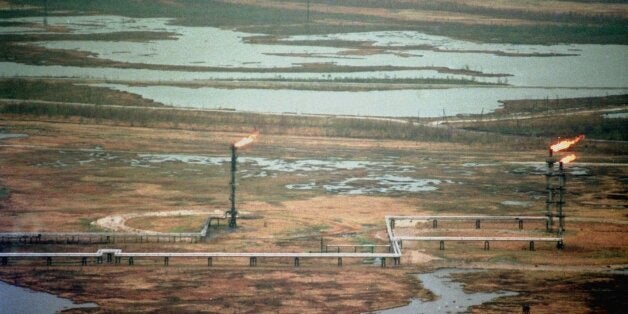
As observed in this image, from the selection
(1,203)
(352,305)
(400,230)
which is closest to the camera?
(352,305)

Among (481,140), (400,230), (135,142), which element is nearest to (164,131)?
(135,142)

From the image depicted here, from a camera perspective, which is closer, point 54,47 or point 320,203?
point 320,203

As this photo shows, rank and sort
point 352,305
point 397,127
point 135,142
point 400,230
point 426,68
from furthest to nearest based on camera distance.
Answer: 1. point 426,68
2. point 397,127
3. point 135,142
4. point 400,230
5. point 352,305

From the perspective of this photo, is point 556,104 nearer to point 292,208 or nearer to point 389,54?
point 389,54

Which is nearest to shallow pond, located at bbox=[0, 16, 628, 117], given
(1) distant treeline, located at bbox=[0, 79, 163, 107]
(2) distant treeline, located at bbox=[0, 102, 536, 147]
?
(1) distant treeline, located at bbox=[0, 79, 163, 107]

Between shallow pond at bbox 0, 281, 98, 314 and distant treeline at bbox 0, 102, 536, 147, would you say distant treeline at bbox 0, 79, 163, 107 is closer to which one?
distant treeline at bbox 0, 102, 536, 147

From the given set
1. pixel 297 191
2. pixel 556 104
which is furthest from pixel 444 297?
pixel 556 104

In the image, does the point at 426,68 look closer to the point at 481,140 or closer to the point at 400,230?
the point at 481,140

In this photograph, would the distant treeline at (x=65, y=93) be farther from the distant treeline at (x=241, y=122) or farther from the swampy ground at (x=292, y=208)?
the swampy ground at (x=292, y=208)
